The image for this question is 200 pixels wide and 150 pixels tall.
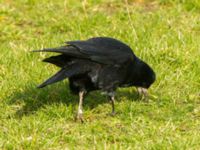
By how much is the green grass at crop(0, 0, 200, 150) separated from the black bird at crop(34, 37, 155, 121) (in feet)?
0.79

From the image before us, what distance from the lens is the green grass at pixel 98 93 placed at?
18.6 feet

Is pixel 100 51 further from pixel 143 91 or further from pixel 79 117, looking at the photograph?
pixel 143 91

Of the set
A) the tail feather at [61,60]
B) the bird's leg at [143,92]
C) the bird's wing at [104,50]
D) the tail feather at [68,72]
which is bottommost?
the bird's leg at [143,92]

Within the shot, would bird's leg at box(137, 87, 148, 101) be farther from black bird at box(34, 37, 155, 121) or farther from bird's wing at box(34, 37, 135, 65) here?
bird's wing at box(34, 37, 135, 65)

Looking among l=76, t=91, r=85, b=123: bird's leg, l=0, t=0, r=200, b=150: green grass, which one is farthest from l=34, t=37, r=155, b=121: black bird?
l=0, t=0, r=200, b=150: green grass

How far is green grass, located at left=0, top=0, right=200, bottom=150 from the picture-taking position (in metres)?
5.66

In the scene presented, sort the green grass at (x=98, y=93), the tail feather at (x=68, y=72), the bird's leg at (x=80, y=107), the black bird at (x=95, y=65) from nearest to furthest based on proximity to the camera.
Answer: the green grass at (x=98, y=93) < the tail feather at (x=68, y=72) < the black bird at (x=95, y=65) < the bird's leg at (x=80, y=107)

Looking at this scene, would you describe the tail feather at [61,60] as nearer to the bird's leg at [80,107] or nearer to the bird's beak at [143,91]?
the bird's leg at [80,107]

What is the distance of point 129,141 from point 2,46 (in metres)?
2.99

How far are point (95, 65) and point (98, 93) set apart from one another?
34.6 inches

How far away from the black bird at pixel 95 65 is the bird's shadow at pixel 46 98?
29cm

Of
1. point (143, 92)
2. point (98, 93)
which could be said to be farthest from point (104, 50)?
point (98, 93)

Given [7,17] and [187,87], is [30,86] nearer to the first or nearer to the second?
[187,87]

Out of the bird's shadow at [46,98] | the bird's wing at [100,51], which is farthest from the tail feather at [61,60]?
the bird's shadow at [46,98]
